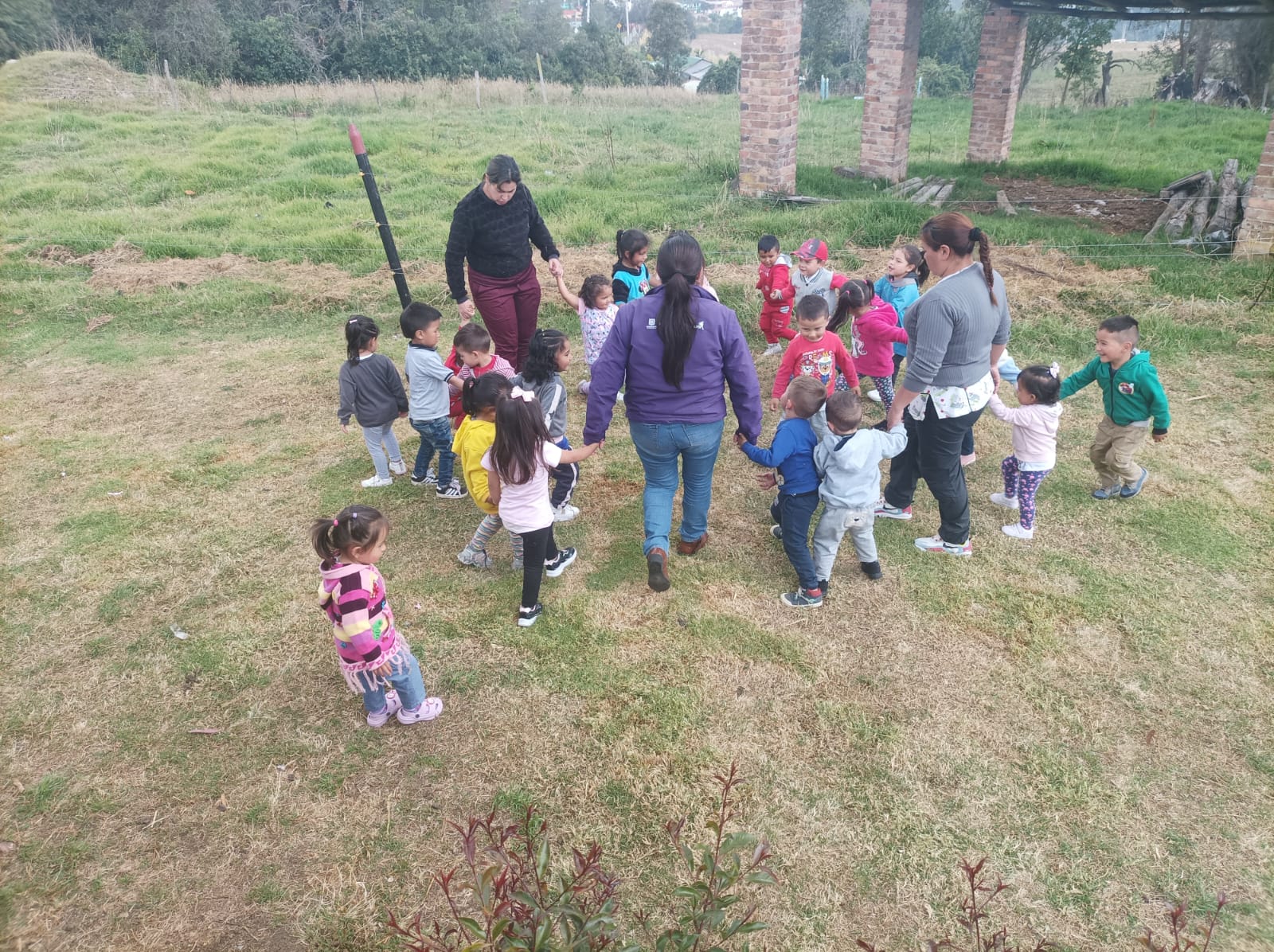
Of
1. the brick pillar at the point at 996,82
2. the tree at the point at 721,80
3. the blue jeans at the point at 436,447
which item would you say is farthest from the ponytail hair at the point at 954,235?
the tree at the point at 721,80

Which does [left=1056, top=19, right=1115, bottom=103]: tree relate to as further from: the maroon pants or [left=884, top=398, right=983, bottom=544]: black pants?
[left=884, top=398, right=983, bottom=544]: black pants

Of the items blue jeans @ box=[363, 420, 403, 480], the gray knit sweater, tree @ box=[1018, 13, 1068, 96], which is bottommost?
blue jeans @ box=[363, 420, 403, 480]

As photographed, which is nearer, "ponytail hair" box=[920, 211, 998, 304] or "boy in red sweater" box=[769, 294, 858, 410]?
"ponytail hair" box=[920, 211, 998, 304]

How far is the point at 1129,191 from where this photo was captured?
489 inches

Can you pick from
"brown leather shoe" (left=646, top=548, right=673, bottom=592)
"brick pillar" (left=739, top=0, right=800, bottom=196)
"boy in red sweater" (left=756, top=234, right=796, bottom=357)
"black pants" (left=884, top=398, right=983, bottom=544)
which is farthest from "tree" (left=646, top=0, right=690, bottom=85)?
"brown leather shoe" (left=646, top=548, right=673, bottom=592)

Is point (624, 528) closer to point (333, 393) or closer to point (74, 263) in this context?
point (333, 393)

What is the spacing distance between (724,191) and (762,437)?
256 inches

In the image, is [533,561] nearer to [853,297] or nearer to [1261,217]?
[853,297]

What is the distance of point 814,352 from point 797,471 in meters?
1.15

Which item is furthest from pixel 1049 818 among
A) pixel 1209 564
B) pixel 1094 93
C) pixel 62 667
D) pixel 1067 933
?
pixel 1094 93

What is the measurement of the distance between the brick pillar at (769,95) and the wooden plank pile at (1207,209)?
4.82 meters

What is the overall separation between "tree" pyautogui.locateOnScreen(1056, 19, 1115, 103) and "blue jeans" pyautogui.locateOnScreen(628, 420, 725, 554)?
80.0ft

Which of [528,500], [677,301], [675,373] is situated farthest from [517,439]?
[677,301]

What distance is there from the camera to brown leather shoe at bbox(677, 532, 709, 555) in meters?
4.62
